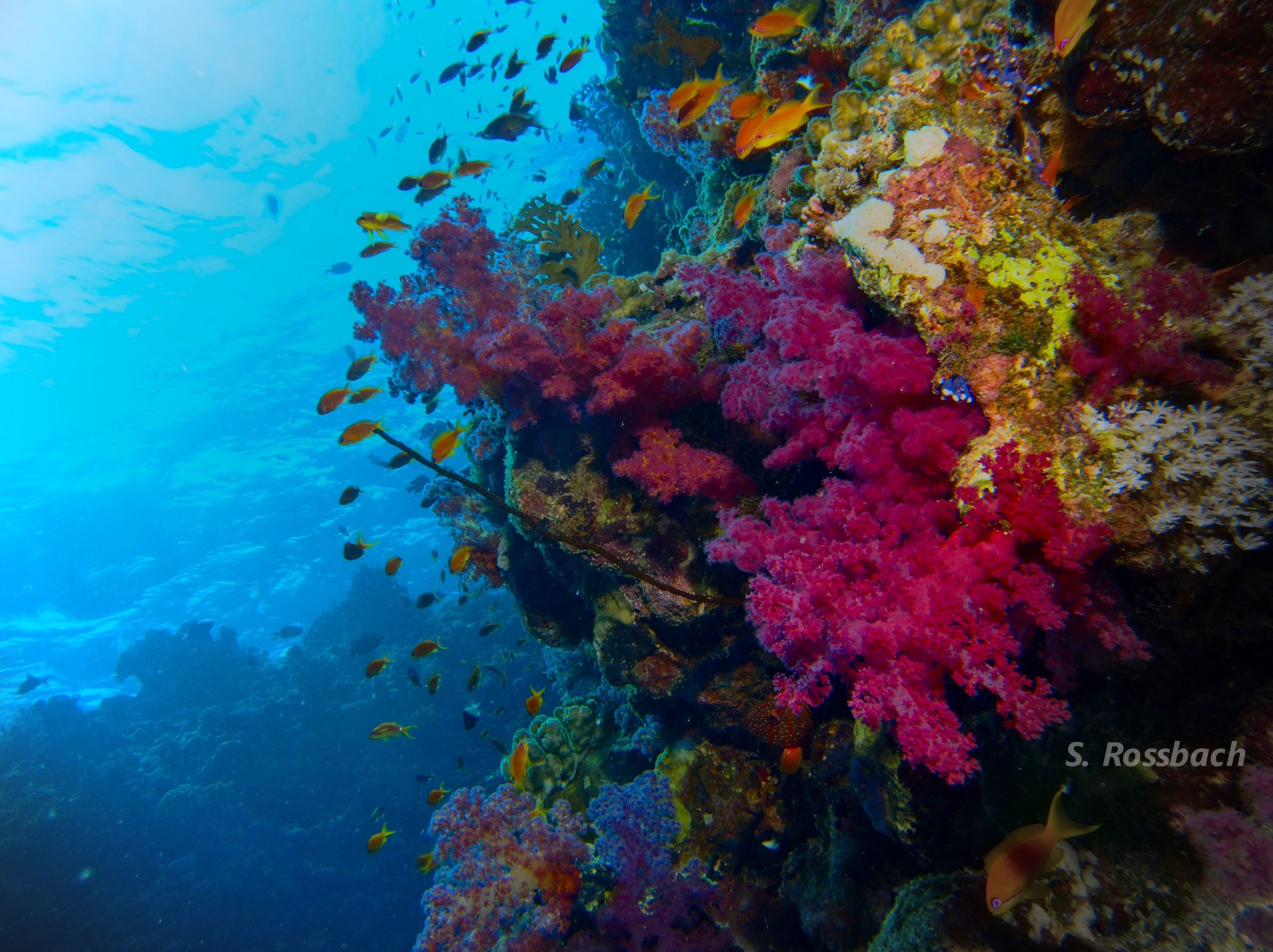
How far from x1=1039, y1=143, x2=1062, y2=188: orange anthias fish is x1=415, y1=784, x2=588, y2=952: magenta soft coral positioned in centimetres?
543

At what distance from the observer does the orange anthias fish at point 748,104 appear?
3.66 metres

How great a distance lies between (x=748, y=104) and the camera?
371 cm

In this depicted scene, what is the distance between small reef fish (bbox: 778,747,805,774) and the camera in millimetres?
3545

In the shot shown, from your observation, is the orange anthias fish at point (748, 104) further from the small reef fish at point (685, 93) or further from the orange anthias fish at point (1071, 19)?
the orange anthias fish at point (1071, 19)

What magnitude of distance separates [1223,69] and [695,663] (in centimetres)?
400

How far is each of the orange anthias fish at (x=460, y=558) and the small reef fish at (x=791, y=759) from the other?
412 cm

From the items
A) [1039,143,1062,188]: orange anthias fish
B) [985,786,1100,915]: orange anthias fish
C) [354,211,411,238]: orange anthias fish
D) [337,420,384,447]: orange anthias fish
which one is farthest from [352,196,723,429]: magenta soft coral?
[985,786,1100,915]: orange anthias fish

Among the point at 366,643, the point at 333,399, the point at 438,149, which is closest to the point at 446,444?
the point at 333,399

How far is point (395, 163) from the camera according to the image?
102ft

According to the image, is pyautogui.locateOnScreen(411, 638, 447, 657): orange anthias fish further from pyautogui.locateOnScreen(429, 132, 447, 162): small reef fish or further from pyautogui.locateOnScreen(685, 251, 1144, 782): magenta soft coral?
pyautogui.locateOnScreen(429, 132, 447, 162): small reef fish

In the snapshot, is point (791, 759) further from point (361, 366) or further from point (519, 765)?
point (361, 366)

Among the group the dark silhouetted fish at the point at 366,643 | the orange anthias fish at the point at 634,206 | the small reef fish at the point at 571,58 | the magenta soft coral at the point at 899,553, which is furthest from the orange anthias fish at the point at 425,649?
the dark silhouetted fish at the point at 366,643

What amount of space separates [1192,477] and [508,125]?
7.55 metres

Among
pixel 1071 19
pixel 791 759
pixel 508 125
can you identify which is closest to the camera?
pixel 1071 19
